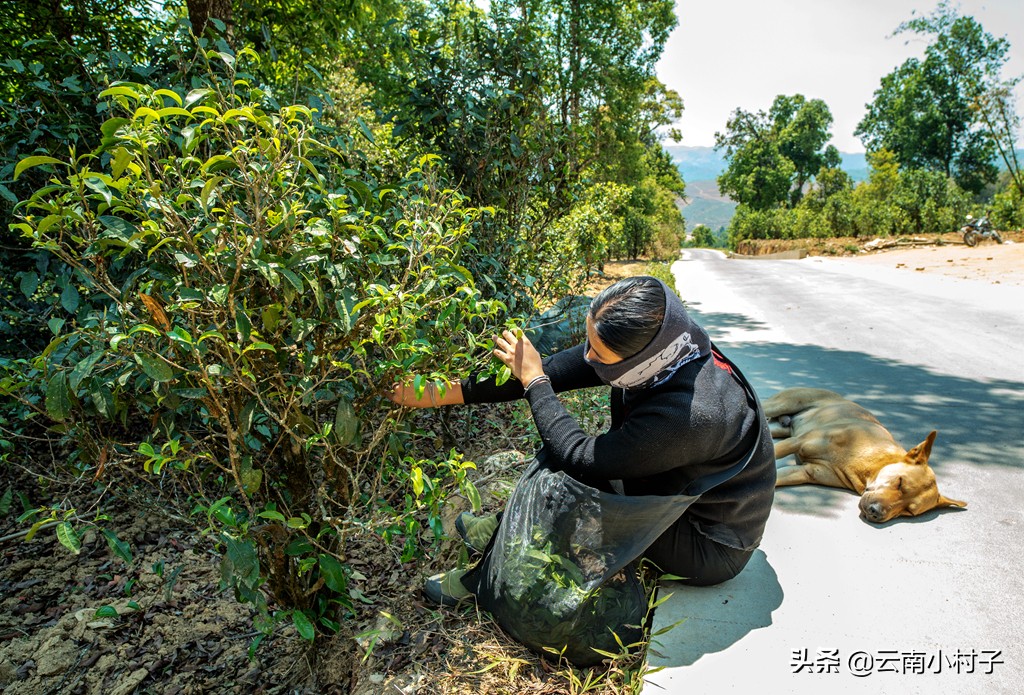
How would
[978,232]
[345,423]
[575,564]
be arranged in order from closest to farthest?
[345,423]
[575,564]
[978,232]

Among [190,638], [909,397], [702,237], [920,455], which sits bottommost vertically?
[702,237]

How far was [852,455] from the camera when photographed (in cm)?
348

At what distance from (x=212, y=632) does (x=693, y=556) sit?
2.41 metres

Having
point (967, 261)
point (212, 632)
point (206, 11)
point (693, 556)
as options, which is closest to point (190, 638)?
point (212, 632)

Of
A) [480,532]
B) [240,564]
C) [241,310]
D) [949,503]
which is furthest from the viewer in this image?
[949,503]

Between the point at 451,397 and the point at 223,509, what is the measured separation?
97 centimetres

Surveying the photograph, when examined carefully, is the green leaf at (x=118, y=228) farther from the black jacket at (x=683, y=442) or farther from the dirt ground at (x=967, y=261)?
the dirt ground at (x=967, y=261)

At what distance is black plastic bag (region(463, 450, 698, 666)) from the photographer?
84.4 inches

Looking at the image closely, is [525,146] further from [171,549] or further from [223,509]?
[171,549]

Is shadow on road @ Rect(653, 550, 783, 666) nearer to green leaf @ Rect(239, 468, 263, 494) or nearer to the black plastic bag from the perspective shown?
the black plastic bag

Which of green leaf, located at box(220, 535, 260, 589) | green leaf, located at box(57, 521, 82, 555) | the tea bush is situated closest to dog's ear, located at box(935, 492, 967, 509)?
the tea bush

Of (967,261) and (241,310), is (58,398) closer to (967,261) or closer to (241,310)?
(241,310)

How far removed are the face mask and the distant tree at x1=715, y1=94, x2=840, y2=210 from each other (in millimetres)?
64312

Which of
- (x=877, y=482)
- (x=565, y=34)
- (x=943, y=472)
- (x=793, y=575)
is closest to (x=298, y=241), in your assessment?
(x=793, y=575)
